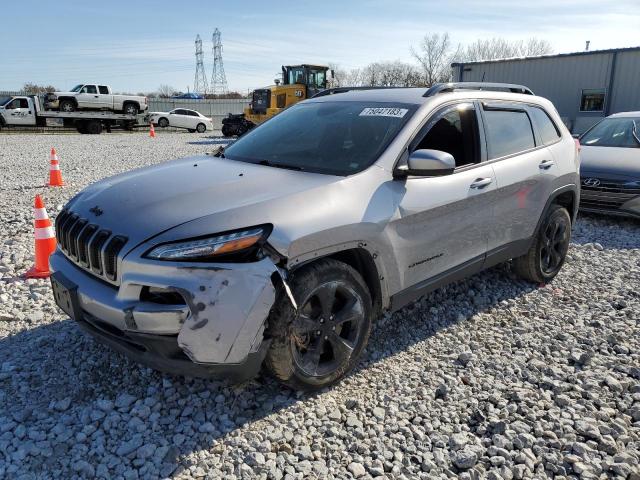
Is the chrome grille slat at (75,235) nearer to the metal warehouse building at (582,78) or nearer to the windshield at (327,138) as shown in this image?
the windshield at (327,138)

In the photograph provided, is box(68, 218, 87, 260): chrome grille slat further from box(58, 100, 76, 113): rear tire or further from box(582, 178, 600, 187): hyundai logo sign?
box(58, 100, 76, 113): rear tire

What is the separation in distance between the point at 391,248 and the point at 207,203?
1131 mm

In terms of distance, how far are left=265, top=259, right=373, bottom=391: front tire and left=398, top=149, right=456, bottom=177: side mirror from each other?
742 millimetres

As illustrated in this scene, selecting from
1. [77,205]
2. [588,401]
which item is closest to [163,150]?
[77,205]

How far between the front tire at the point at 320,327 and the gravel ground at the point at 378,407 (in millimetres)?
190

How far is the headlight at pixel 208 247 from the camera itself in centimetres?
240

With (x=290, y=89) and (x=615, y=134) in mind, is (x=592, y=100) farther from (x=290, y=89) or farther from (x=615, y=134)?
(x=615, y=134)

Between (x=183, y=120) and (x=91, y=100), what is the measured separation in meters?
5.19

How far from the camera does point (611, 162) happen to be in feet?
24.1

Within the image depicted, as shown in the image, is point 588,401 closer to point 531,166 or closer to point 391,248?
point 391,248

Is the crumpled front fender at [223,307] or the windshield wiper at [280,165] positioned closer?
the crumpled front fender at [223,307]

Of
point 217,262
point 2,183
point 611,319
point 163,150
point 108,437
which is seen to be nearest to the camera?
point 217,262

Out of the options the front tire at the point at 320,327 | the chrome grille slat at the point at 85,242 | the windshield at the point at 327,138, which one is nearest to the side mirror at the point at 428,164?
the windshield at the point at 327,138

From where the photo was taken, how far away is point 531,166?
13.9ft
